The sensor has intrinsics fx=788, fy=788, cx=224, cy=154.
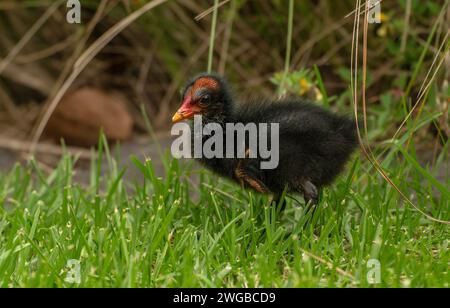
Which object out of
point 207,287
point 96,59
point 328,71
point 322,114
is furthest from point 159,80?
point 207,287

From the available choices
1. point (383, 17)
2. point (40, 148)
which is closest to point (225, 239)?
point (383, 17)

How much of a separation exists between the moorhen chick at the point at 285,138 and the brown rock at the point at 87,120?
270 cm

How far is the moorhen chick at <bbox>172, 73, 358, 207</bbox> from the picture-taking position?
3234mm

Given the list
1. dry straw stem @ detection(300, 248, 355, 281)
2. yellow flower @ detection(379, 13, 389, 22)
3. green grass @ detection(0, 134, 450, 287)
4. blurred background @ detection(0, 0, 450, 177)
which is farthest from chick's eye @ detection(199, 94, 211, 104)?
yellow flower @ detection(379, 13, 389, 22)

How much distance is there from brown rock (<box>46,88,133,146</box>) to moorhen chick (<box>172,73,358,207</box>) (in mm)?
2702

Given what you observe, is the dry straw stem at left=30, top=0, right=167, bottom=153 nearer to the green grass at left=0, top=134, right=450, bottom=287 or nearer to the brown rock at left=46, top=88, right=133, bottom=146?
the green grass at left=0, top=134, right=450, bottom=287

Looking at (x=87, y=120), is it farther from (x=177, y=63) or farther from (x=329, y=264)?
(x=329, y=264)

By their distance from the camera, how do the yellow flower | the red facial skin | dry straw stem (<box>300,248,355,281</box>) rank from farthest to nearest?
1. the yellow flower
2. the red facial skin
3. dry straw stem (<box>300,248,355,281</box>)

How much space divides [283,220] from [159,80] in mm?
3241

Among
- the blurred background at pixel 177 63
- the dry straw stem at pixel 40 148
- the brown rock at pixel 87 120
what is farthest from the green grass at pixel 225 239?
the brown rock at pixel 87 120

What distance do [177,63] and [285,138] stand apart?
3115mm

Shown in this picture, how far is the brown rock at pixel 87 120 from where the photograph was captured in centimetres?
603

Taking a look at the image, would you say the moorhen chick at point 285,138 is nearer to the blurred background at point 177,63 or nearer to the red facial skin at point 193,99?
the red facial skin at point 193,99

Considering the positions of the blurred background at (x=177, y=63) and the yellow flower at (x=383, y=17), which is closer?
the yellow flower at (x=383, y=17)
